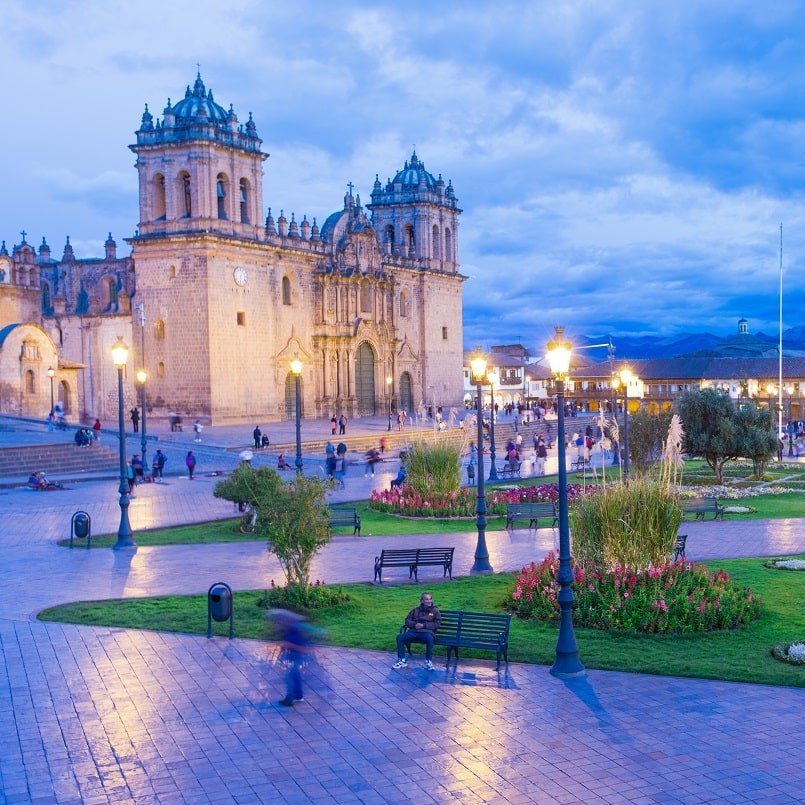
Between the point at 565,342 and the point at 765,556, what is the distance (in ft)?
26.3

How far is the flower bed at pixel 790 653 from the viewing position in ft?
33.1

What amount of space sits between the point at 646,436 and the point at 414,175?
123 feet

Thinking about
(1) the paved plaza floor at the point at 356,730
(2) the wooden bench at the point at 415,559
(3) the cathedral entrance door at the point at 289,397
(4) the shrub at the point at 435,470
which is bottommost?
(1) the paved plaza floor at the point at 356,730

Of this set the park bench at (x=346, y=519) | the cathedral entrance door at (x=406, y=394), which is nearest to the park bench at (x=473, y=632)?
the park bench at (x=346, y=519)

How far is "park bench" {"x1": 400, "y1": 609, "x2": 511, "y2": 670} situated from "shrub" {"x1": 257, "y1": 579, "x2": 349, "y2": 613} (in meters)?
2.10

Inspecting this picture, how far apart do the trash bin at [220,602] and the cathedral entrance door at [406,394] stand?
46870 mm

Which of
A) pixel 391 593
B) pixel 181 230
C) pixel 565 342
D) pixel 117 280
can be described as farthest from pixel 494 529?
pixel 117 280

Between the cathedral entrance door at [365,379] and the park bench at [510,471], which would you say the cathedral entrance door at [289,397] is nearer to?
the cathedral entrance door at [365,379]

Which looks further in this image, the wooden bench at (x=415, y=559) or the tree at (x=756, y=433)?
the tree at (x=756, y=433)

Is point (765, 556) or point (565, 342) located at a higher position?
point (565, 342)

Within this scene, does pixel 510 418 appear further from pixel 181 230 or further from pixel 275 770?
pixel 275 770

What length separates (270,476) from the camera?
19.0 metres

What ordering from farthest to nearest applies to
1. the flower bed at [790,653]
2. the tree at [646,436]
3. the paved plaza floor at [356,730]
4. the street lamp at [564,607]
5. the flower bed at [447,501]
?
the tree at [646,436] → the flower bed at [447,501] → the flower bed at [790,653] → the street lamp at [564,607] → the paved plaza floor at [356,730]

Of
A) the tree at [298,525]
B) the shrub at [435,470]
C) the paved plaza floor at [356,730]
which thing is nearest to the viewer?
the paved plaza floor at [356,730]
